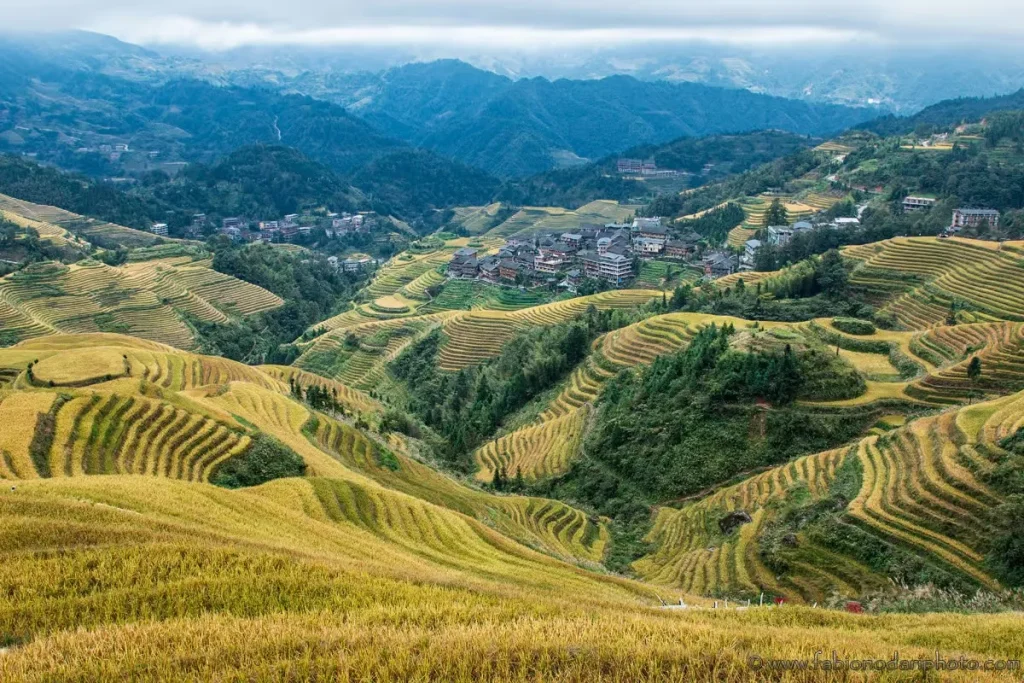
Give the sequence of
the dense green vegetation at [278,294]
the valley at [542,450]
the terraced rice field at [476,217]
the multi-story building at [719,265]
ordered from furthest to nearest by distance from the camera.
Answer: the terraced rice field at [476,217] → the multi-story building at [719,265] → the dense green vegetation at [278,294] → the valley at [542,450]

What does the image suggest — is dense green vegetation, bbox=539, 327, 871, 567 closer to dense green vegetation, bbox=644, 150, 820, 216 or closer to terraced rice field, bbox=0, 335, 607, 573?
terraced rice field, bbox=0, 335, 607, 573

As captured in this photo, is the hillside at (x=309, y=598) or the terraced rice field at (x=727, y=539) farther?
the terraced rice field at (x=727, y=539)

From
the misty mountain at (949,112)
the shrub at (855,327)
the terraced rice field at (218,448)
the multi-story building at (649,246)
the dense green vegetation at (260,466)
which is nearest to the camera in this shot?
the terraced rice field at (218,448)

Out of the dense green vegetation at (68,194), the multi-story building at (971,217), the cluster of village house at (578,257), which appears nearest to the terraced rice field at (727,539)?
the cluster of village house at (578,257)

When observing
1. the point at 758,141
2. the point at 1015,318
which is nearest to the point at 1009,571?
the point at 1015,318

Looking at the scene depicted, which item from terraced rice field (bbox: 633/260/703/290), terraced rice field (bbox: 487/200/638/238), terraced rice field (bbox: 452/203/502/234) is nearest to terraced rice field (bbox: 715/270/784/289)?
terraced rice field (bbox: 633/260/703/290)

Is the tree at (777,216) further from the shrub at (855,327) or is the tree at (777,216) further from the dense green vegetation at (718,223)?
the shrub at (855,327)

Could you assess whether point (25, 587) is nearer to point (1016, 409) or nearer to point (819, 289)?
point (1016, 409)
